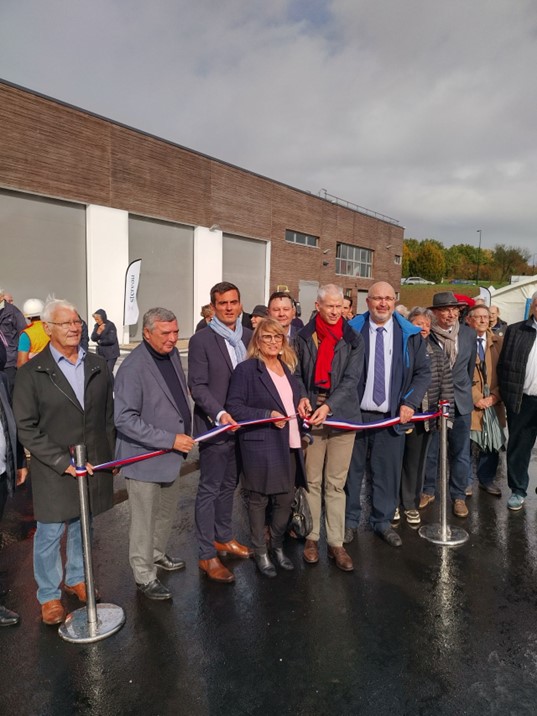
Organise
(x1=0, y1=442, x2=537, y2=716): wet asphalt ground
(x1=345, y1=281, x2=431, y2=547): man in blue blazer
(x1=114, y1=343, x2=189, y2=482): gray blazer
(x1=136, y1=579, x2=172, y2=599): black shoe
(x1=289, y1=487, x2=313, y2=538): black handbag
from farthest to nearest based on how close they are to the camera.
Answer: (x1=345, y1=281, x2=431, y2=547): man in blue blazer, (x1=289, y1=487, x2=313, y2=538): black handbag, (x1=136, y1=579, x2=172, y2=599): black shoe, (x1=114, y1=343, x2=189, y2=482): gray blazer, (x1=0, y1=442, x2=537, y2=716): wet asphalt ground

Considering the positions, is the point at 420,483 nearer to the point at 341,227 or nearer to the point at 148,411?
the point at 148,411

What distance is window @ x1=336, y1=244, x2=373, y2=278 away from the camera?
124ft

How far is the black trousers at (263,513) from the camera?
373 cm

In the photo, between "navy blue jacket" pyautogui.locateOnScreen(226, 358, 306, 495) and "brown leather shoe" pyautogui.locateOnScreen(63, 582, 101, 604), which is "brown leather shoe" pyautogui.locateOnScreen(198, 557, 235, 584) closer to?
"navy blue jacket" pyautogui.locateOnScreen(226, 358, 306, 495)

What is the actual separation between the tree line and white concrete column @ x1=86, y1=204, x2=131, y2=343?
185ft

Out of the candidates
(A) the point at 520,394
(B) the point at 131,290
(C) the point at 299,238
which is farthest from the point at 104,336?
(C) the point at 299,238

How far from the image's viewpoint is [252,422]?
3.56m

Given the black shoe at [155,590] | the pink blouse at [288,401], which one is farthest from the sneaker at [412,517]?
the black shoe at [155,590]

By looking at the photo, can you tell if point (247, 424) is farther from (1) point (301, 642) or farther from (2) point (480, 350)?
(2) point (480, 350)

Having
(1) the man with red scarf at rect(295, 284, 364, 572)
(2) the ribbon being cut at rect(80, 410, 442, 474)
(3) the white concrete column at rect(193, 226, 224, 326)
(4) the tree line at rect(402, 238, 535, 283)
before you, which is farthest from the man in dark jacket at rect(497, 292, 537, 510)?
(4) the tree line at rect(402, 238, 535, 283)

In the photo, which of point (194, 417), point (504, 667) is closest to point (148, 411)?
point (194, 417)

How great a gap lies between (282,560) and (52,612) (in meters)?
1.66

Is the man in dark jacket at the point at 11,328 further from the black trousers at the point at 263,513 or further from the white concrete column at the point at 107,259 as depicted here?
the white concrete column at the point at 107,259

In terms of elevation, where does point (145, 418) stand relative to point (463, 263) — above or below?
below
